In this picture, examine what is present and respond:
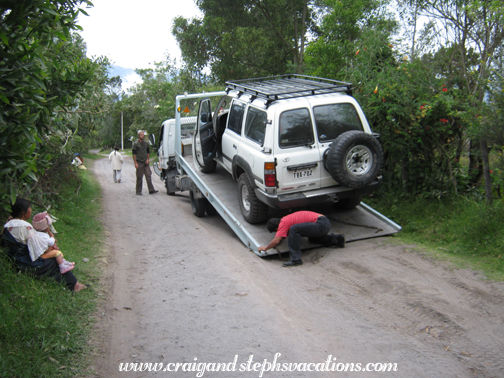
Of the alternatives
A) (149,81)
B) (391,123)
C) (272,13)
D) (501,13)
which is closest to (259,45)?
(272,13)

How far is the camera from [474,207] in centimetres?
734

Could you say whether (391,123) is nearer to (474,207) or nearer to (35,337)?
(474,207)

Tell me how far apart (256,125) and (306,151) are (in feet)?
3.48

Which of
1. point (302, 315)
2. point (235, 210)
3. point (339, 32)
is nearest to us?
point (302, 315)

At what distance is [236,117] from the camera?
29.1ft

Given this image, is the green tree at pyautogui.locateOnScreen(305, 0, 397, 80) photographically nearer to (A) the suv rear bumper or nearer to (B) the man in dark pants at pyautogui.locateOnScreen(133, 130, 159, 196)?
(B) the man in dark pants at pyautogui.locateOnScreen(133, 130, 159, 196)

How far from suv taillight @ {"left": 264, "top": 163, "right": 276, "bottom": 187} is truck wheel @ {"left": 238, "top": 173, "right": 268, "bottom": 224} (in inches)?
23.2

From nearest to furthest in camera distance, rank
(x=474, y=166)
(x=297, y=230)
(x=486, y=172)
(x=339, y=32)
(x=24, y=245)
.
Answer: (x=24, y=245)
(x=297, y=230)
(x=486, y=172)
(x=474, y=166)
(x=339, y=32)

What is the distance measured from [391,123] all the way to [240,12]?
610 inches


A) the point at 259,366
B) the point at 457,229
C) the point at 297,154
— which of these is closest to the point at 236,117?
the point at 297,154

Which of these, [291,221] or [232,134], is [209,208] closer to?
[232,134]

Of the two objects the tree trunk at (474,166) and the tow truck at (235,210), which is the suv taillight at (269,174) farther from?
the tree trunk at (474,166)

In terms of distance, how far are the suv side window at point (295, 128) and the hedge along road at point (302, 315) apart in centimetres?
178

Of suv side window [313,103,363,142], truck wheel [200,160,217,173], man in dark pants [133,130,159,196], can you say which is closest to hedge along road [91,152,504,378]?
suv side window [313,103,363,142]
